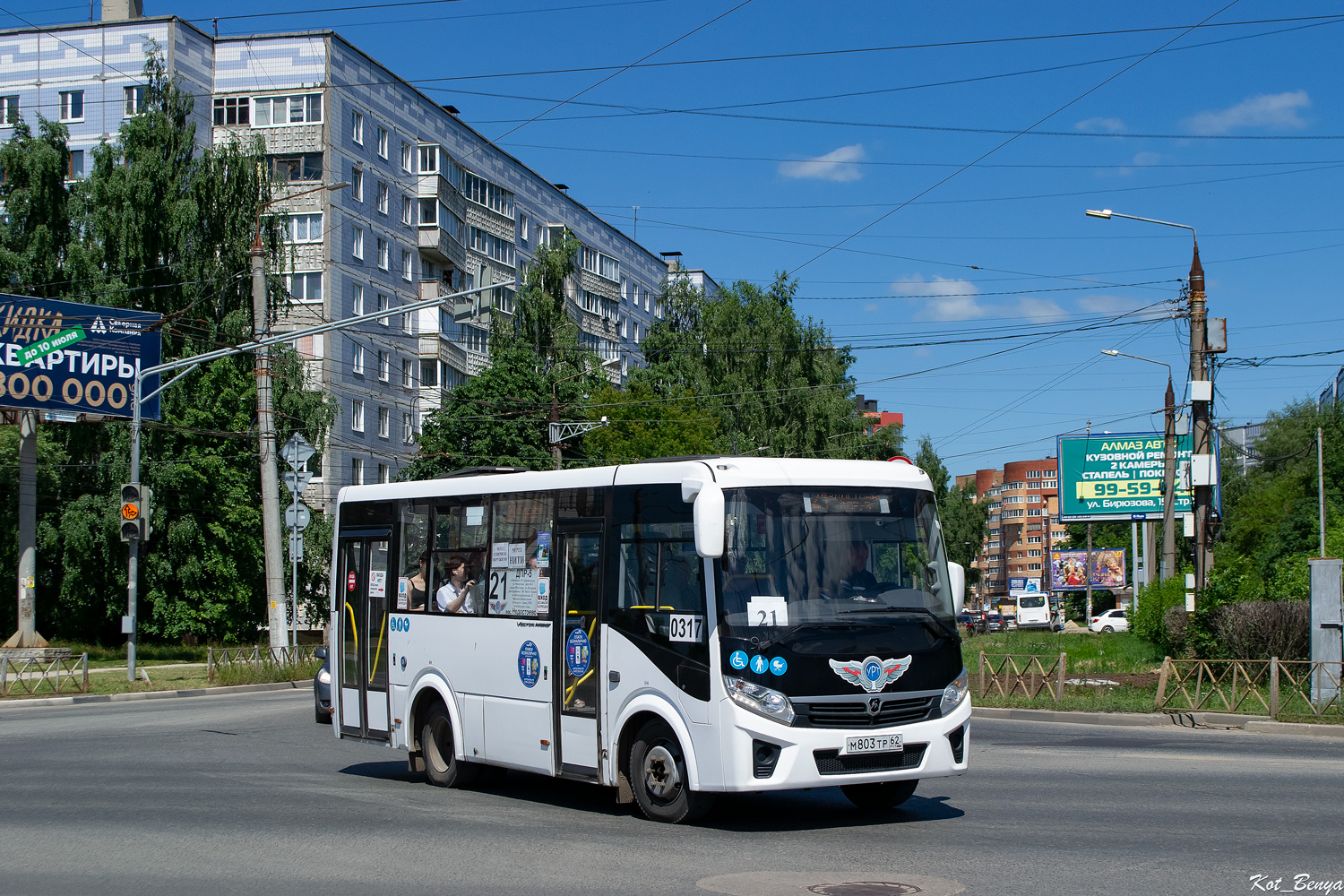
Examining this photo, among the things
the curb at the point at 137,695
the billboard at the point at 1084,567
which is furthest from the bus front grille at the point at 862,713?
the billboard at the point at 1084,567

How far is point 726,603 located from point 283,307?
40.5 metres

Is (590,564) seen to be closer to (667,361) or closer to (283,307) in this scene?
(283,307)

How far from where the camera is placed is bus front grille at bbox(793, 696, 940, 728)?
9.33 m

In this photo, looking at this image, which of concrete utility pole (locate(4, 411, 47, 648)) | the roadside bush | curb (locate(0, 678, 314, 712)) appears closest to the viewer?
the roadside bush

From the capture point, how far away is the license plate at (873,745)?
938 centimetres

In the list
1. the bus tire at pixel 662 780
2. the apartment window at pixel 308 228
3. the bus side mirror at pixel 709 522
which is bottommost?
the bus tire at pixel 662 780

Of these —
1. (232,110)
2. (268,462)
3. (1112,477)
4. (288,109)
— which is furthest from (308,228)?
(1112,477)

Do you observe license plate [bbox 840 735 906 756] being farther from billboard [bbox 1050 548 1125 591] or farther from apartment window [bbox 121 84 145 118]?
billboard [bbox 1050 548 1125 591]

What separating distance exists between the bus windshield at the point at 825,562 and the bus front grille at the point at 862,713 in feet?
1.86

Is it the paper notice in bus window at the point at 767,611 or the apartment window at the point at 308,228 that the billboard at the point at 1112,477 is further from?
the paper notice in bus window at the point at 767,611

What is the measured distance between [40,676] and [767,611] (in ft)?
80.5

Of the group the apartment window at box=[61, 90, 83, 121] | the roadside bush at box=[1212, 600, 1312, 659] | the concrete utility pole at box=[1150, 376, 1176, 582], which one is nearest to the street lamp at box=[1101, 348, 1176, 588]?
the concrete utility pole at box=[1150, 376, 1176, 582]

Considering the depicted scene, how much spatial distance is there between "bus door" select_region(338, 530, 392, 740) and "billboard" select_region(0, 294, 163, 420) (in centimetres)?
2242

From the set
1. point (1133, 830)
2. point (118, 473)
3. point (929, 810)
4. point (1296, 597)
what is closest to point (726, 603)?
point (929, 810)
